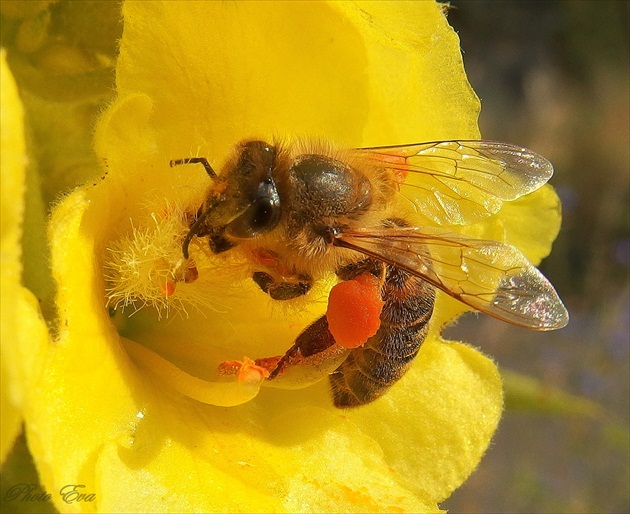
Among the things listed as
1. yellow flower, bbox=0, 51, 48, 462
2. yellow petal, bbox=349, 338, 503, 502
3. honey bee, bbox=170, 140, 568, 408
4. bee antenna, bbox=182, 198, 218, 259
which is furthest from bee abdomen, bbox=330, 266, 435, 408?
yellow flower, bbox=0, 51, 48, 462

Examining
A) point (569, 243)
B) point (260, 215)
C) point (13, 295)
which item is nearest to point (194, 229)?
point (260, 215)

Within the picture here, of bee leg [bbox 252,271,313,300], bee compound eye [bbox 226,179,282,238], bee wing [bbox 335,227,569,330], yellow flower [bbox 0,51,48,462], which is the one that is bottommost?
bee leg [bbox 252,271,313,300]

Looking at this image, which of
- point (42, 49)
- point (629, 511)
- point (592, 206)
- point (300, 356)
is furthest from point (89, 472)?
point (592, 206)

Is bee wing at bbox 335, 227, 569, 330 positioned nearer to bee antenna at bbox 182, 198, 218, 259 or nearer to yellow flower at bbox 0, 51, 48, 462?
bee antenna at bbox 182, 198, 218, 259


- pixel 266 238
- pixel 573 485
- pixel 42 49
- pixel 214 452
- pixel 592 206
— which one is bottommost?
pixel 573 485

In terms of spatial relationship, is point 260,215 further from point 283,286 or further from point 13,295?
point 13,295

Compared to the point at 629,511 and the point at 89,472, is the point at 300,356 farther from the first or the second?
the point at 629,511
